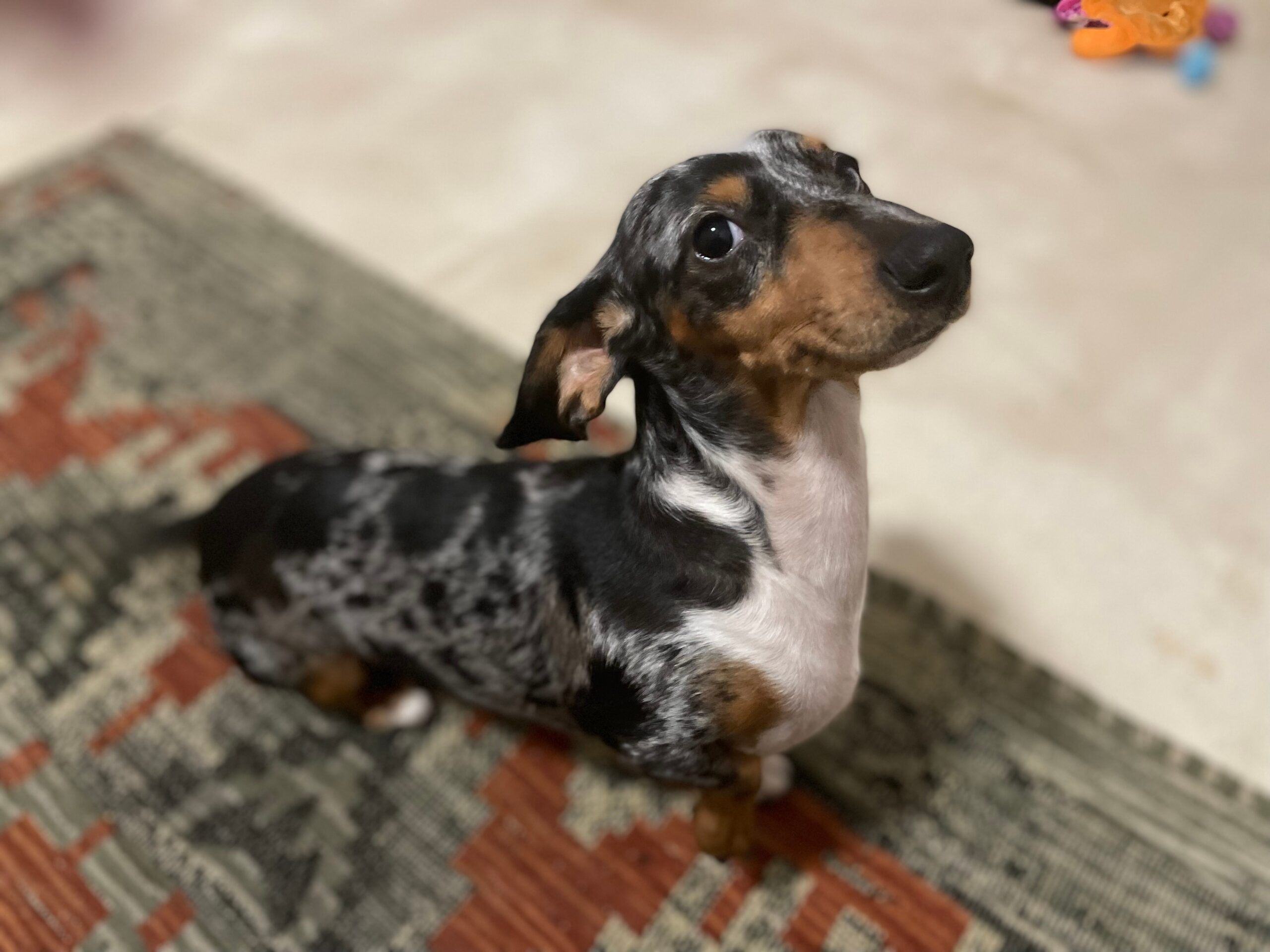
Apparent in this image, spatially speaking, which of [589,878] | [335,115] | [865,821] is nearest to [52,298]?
[335,115]

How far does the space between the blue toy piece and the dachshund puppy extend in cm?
293

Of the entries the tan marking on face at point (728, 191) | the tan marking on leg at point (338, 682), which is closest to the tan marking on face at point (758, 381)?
the tan marking on face at point (728, 191)

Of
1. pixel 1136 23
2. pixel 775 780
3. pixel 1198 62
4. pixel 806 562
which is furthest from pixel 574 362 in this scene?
pixel 1198 62

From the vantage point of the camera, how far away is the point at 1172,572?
242cm

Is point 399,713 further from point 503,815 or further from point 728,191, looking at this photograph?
point 728,191

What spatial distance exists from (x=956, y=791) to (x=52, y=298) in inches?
119

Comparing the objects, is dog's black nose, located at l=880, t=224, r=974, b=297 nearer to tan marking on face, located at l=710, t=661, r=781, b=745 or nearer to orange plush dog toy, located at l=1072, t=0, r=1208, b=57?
orange plush dog toy, located at l=1072, t=0, r=1208, b=57

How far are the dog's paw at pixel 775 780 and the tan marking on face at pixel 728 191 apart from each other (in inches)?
47.8

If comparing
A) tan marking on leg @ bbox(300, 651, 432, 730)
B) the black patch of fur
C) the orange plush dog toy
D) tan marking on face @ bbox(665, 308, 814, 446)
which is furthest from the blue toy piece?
tan marking on leg @ bbox(300, 651, 432, 730)

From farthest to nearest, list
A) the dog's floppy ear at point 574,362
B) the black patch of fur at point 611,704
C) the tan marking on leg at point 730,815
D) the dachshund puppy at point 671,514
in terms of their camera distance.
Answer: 1. the tan marking on leg at point 730,815
2. the black patch of fur at point 611,704
3. the dog's floppy ear at point 574,362
4. the dachshund puppy at point 671,514

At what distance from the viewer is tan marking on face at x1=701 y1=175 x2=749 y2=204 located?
1313 mm

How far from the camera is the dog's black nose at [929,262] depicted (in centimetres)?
121

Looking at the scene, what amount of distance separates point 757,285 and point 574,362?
1.00ft

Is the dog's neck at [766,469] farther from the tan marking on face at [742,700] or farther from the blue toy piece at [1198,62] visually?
the blue toy piece at [1198,62]
